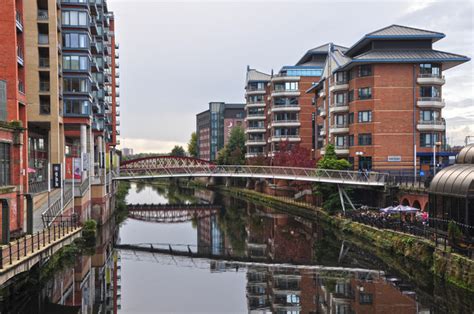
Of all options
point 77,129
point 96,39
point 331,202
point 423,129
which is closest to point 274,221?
point 331,202

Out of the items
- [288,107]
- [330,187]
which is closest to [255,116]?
[288,107]

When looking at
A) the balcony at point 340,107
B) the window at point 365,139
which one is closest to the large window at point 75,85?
the balcony at point 340,107

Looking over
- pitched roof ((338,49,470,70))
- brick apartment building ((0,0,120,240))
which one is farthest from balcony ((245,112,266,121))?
pitched roof ((338,49,470,70))

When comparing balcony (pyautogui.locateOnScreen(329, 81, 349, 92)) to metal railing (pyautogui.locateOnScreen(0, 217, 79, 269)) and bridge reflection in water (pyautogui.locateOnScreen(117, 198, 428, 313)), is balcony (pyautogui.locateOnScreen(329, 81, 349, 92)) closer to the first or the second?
bridge reflection in water (pyautogui.locateOnScreen(117, 198, 428, 313))

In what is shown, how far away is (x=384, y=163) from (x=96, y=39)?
134 ft

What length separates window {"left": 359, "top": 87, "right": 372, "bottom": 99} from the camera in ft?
205

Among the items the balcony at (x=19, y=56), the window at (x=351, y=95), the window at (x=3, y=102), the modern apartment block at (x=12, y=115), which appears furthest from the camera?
the window at (x=351, y=95)

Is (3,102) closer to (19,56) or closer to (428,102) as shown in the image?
(19,56)

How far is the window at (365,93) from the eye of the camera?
205 feet

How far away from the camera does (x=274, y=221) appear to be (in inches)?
2474

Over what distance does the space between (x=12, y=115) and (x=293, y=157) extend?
4882 centimetres

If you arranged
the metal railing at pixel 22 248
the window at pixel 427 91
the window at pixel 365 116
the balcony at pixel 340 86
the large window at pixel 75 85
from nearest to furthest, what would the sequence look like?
the metal railing at pixel 22 248 < the large window at pixel 75 85 < the window at pixel 427 91 < the window at pixel 365 116 < the balcony at pixel 340 86

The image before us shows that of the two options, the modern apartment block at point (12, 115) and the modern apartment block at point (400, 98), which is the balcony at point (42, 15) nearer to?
the modern apartment block at point (12, 115)

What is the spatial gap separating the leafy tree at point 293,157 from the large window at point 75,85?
31668mm
